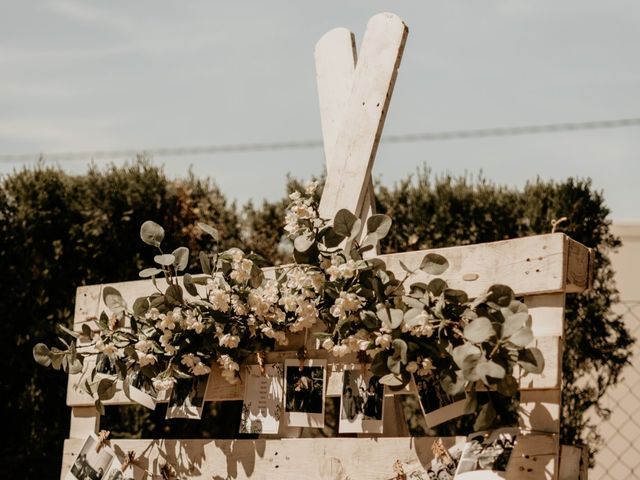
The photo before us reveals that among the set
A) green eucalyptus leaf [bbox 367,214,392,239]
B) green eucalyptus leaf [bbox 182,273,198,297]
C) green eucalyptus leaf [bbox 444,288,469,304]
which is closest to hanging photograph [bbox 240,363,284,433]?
green eucalyptus leaf [bbox 182,273,198,297]

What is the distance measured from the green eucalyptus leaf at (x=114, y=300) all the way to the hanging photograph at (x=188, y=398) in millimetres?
278

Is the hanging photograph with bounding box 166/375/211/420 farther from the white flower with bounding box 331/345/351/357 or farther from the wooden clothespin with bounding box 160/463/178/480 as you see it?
the white flower with bounding box 331/345/351/357

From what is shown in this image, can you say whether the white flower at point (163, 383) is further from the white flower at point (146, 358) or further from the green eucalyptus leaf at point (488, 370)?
the green eucalyptus leaf at point (488, 370)

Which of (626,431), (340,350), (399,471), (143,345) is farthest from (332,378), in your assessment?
(626,431)

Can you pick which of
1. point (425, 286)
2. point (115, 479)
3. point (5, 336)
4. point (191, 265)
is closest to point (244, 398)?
point (115, 479)

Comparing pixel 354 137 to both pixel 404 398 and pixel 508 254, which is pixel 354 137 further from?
pixel 404 398

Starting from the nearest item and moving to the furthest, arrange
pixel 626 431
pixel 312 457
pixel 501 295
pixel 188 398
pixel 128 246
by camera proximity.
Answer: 1. pixel 501 295
2. pixel 312 457
3. pixel 188 398
4. pixel 128 246
5. pixel 626 431

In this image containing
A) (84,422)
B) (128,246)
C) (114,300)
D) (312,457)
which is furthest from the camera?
(128,246)

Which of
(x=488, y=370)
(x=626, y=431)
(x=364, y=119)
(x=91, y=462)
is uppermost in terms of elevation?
(x=364, y=119)

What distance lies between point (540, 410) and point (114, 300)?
126 cm

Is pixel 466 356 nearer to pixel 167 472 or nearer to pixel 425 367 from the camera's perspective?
pixel 425 367

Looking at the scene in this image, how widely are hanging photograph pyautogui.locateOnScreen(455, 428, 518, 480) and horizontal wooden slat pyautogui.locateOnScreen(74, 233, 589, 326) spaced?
0.33 meters

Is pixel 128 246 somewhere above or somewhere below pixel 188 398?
above

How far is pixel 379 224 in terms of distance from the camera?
216 centimetres
